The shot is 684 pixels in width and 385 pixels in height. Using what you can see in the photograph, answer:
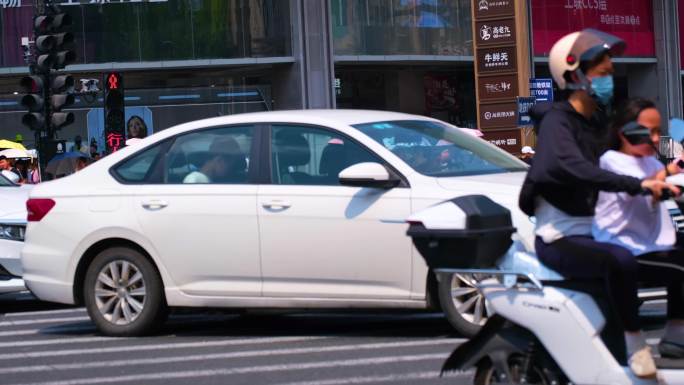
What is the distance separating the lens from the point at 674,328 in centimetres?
572

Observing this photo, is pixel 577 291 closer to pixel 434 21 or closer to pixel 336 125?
pixel 336 125

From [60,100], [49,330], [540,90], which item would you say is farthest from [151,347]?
[540,90]

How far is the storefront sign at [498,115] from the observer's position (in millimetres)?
32000

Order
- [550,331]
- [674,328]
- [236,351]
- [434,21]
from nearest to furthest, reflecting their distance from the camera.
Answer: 1. [550,331]
2. [674,328]
3. [236,351]
4. [434,21]

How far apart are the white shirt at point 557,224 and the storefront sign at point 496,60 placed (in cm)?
2626

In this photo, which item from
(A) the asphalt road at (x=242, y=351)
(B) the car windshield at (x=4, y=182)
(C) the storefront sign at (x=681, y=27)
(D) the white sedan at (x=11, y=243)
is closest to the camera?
(A) the asphalt road at (x=242, y=351)

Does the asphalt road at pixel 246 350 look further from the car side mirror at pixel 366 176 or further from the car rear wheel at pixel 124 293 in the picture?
the car side mirror at pixel 366 176

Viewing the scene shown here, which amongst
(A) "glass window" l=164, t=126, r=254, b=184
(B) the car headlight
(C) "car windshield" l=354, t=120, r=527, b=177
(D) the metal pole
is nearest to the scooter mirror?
(C) "car windshield" l=354, t=120, r=527, b=177

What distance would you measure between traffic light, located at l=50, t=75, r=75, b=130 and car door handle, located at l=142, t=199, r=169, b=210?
1155 cm

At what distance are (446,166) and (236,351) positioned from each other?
1.93m

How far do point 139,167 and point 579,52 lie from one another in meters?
5.28

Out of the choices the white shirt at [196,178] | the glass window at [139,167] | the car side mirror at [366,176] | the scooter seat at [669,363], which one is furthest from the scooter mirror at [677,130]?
the glass window at [139,167]

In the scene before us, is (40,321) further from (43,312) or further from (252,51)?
(252,51)

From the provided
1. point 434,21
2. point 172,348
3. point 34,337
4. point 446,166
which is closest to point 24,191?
point 34,337
